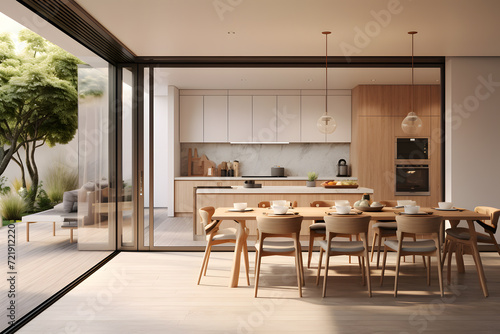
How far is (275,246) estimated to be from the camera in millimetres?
4410

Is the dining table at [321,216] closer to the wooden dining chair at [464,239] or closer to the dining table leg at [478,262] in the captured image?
the dining table leg at [478,262]

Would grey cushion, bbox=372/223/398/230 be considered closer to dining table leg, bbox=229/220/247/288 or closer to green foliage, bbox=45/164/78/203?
dining table leg, bbox=229/220/247/288

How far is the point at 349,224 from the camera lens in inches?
164

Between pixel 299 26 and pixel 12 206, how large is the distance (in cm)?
326

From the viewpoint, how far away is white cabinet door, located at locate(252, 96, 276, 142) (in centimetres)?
930

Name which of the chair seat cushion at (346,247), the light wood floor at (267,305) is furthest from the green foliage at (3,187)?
the chair seat cushion at (346,247)

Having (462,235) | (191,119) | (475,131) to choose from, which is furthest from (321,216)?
(191,119)

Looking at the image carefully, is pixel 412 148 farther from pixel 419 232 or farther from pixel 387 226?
pixel 419 232

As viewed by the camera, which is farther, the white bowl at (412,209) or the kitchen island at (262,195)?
the kitchen island at (262,195)

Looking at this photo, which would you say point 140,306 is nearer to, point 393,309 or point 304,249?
point 393,309

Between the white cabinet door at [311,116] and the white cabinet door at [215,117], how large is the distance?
1.63 meters

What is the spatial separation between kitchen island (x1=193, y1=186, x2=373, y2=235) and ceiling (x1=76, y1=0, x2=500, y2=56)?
2006mm

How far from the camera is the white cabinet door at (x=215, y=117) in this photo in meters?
9.34

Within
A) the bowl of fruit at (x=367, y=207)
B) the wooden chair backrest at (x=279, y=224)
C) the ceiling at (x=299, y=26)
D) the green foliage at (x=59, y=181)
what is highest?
the ceiling at (x=299, y=26)
